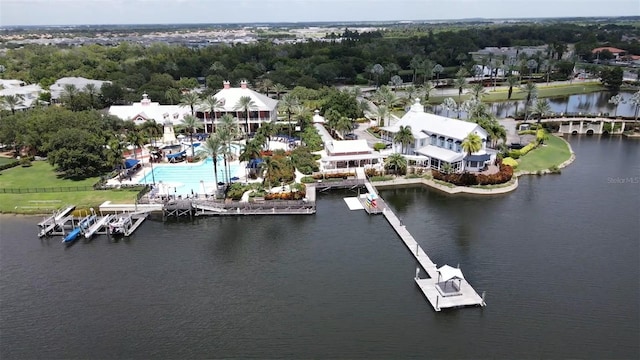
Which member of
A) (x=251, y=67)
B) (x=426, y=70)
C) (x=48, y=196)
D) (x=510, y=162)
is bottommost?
(x=48, y=196)

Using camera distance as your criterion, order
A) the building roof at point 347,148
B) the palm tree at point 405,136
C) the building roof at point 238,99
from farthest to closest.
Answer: the building roof at point 238,99
the palm tree at point 405,136
the building roof at point 347,148

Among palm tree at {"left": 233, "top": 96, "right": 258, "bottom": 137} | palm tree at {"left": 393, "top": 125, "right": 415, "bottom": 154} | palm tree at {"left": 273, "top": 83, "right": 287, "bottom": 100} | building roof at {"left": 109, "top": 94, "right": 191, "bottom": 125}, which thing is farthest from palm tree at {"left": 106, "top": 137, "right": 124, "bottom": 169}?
palm tree at {"left": 273, "top": 83, "right": 287, "bottom": 100}

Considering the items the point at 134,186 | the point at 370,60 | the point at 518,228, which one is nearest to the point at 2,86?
the point at 134,186

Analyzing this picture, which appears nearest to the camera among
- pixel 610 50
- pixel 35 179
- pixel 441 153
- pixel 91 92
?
pixel 35 179

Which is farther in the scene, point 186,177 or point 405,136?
point 405,136

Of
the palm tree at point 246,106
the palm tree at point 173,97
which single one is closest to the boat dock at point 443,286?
the palm tree at point 246,106

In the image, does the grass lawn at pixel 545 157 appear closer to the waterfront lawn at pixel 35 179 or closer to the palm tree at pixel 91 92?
the waterfront lawn at pixel 35 179

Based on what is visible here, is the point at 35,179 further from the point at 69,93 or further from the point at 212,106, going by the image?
the point at 69,93

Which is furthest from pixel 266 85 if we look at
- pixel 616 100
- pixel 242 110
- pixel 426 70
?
pixel 616 100

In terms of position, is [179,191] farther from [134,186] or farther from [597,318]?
[597,318]
